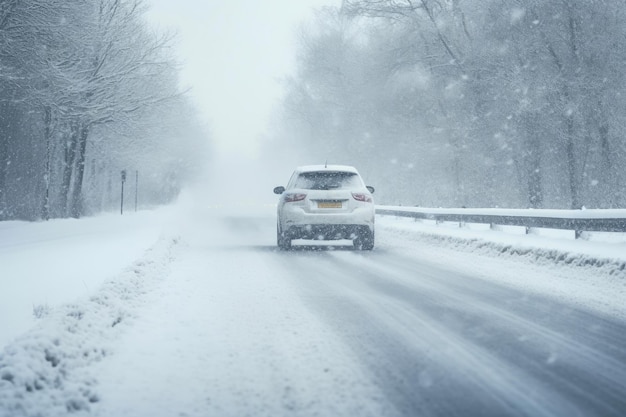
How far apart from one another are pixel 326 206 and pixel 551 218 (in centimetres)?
483

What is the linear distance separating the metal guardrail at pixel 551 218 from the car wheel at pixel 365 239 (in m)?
3.64

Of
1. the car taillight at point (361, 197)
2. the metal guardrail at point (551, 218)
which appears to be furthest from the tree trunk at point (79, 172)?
the car taillight at point (361, 197)

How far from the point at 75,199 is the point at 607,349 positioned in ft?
88.5

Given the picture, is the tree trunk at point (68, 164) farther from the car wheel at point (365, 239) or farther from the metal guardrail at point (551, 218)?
the car wheel at point (365, 239)

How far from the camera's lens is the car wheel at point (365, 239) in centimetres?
1382

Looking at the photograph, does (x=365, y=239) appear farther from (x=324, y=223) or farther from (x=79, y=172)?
(x=79, y=172)

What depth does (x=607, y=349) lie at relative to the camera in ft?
16.8

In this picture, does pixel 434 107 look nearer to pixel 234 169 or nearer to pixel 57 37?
pixel 57 37

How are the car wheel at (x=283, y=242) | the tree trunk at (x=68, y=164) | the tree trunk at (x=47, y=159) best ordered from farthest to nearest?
the tree trunk at (x=68, y=164)
the tree trunk at (x=47, y=159)
the car wheel at (x=283, y=242)

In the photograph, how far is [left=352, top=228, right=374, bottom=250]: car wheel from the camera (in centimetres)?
1382


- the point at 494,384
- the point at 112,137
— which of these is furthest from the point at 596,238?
the point at 112,137

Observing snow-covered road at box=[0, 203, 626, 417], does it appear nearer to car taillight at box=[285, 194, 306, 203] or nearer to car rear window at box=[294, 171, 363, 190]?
car taillight at box=[285, 194, 306, 203]

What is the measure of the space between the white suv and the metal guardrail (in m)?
3.76

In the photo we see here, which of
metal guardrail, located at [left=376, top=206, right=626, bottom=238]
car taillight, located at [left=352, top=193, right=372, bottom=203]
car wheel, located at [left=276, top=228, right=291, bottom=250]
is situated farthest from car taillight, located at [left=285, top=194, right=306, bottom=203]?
metal guardrail, located at [left=376, top=206, right=626, bottom=238]
